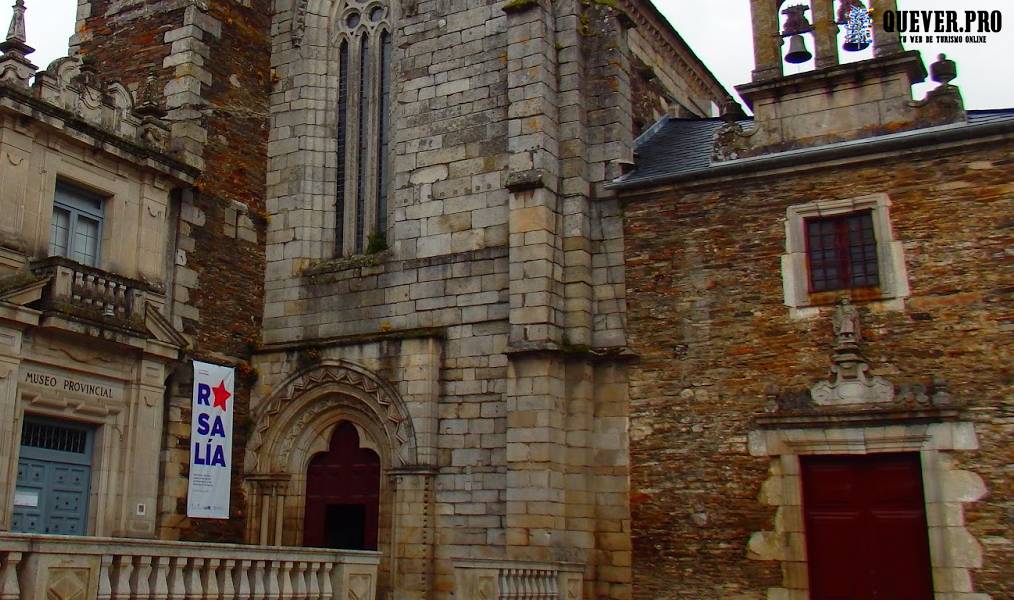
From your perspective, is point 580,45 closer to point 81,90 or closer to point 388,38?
point 388,38

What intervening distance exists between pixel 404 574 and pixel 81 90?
25.5 feet

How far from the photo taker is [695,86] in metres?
21.0

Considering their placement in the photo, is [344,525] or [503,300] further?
[344,525]

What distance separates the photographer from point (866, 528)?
12523 mm

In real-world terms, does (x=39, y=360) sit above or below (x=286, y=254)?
below

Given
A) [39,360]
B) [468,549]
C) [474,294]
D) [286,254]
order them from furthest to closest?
[286,254] → [474,294] → [468,549] → [39,360]

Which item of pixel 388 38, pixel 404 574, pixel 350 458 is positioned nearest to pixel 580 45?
pixel 388 38

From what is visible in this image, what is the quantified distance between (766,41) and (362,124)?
6.48 metres

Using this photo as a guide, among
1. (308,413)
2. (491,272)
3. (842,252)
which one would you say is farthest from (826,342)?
(308,413)

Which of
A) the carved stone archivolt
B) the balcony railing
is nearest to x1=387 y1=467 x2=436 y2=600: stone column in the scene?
the carved stone archivolt

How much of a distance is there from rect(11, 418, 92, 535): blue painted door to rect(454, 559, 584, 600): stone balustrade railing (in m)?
5.03

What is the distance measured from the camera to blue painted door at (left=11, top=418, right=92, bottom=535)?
42.0 feet

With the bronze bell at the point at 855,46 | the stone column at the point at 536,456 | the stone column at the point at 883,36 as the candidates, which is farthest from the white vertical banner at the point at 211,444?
the stone column at the point at 883,36

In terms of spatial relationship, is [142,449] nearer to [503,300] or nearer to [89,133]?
[89,133]
